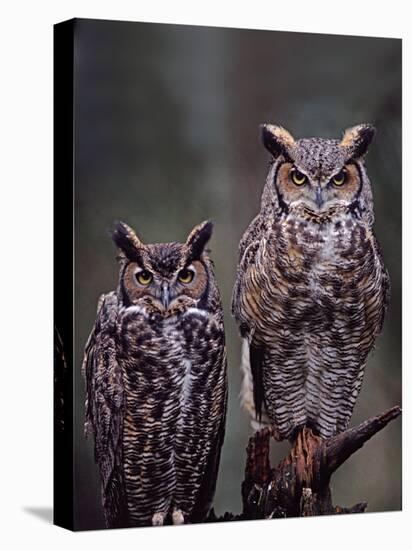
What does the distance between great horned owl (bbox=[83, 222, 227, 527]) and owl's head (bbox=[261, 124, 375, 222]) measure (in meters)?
0.40

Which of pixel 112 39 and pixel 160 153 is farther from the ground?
pixel 112 39

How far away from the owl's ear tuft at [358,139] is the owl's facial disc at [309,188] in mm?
149

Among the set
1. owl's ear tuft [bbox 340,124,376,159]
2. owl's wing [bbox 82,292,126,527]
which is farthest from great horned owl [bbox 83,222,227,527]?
owl's ear tuft [bbox 340,124,376,159]

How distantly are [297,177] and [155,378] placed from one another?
109 cm

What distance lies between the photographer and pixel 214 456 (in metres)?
6.21

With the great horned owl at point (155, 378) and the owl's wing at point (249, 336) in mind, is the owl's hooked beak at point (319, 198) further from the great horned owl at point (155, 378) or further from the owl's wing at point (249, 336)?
the great horned owl at point (155, 378)

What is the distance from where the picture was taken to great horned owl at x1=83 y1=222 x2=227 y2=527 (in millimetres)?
5934

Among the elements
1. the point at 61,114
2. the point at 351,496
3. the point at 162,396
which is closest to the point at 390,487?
the point at 351,496

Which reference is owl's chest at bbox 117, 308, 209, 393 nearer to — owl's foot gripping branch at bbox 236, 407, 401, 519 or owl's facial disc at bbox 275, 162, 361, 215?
owl's foot gripping branch at bbox 236, 407, 401, 519

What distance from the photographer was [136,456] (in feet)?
19.7

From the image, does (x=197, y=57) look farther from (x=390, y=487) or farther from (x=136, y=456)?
(x=390, y=487)

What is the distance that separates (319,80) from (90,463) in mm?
1997

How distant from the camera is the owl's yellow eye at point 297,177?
6.21 meters

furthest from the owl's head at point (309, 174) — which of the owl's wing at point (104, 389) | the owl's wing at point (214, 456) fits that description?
the owl's wing at point (104, 389)
